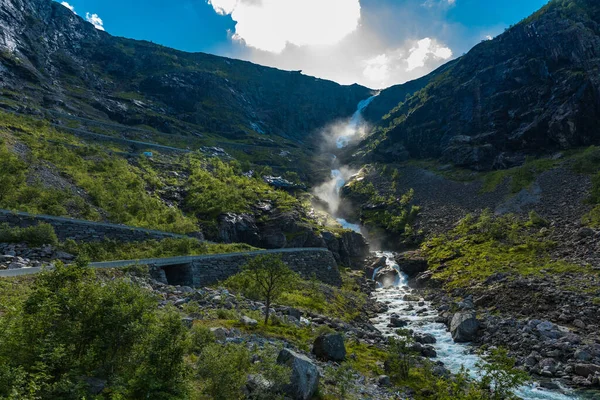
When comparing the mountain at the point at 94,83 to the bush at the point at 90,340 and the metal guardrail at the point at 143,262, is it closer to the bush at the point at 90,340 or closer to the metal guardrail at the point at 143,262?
the metal guardrail at the point at 143,262

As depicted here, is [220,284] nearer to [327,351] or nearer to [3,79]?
[327,351]

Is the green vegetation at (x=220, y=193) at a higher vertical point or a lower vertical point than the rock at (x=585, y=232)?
higher

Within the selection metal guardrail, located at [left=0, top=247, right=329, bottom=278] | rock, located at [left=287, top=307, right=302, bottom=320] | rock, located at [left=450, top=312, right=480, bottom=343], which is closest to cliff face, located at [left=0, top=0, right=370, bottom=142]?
metal guardrail, located at [left=0, top=247, right=329, bottom=278]

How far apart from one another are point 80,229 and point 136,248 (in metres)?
5.47

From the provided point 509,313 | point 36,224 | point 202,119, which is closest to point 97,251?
point 36,224

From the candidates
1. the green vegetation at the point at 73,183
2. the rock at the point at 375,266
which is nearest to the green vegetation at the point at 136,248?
the green vegetation at the point at 73,183

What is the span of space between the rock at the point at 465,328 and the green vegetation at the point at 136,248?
27737 mm

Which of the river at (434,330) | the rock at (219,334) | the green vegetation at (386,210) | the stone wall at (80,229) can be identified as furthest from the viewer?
Result: the green vegetation at (386,210)

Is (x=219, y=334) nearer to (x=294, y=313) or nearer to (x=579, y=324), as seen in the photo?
(x=294, y=313)

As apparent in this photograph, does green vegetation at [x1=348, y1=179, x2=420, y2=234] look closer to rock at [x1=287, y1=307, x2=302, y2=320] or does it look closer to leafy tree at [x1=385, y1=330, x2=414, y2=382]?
rock at [x1=287, y1=307, x2=302, y2=320]

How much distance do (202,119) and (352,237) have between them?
119828mm

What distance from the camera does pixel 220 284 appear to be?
35438 mm

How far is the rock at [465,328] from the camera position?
105 feet

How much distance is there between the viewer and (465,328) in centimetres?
3244
